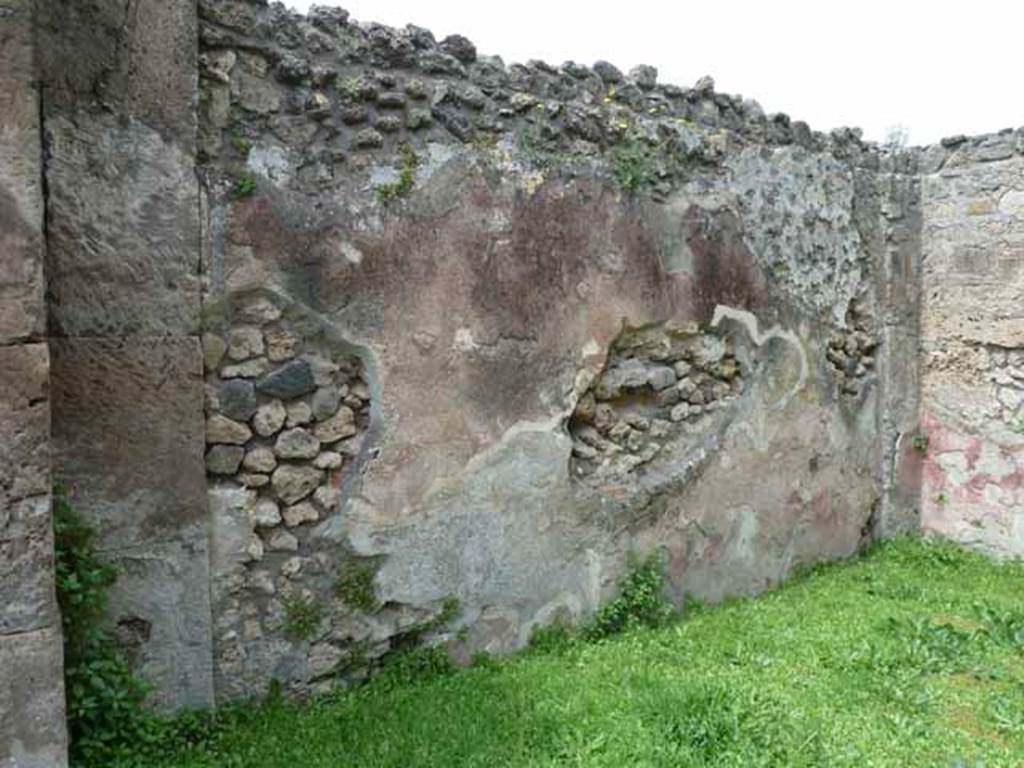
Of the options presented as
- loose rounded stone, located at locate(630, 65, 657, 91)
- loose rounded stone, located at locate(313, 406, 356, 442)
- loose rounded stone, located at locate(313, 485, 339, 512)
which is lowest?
loose rounded stone, located at locate(313, 485, 339, 512)

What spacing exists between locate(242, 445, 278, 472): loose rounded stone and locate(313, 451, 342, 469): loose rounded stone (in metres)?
0.13

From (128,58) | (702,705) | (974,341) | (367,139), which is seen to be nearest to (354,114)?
(367,139)

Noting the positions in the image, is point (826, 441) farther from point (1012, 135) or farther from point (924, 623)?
point (1012, 135)

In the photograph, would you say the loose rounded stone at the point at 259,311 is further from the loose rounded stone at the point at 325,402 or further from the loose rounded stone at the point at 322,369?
the loose rounded stone at the point at 325,402

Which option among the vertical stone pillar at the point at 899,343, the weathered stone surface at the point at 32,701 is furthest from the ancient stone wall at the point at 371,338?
the vertical stone pillar at the point at 899,343

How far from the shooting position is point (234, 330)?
2535 millimetres

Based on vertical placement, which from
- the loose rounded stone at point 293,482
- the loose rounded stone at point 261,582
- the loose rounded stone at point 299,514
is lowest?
the loose rounded stone at point 261,582

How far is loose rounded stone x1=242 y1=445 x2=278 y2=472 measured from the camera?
258 centimetres

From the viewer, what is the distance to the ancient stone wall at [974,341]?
4.60m

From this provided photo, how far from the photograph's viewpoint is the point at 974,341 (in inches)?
187

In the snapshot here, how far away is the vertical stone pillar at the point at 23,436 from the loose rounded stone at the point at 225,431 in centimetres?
70

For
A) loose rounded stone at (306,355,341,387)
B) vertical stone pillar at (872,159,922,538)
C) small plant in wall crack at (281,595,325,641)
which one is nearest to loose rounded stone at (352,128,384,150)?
loose rounded stone at (306,355,341,387)

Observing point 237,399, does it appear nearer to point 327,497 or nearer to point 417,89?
point 327,497

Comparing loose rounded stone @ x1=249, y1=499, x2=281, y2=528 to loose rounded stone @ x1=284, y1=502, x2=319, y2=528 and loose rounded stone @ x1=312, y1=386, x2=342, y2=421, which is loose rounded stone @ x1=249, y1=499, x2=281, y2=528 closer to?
loose rounded stone @ x1=284, y1=502, x2=319, y2=528
